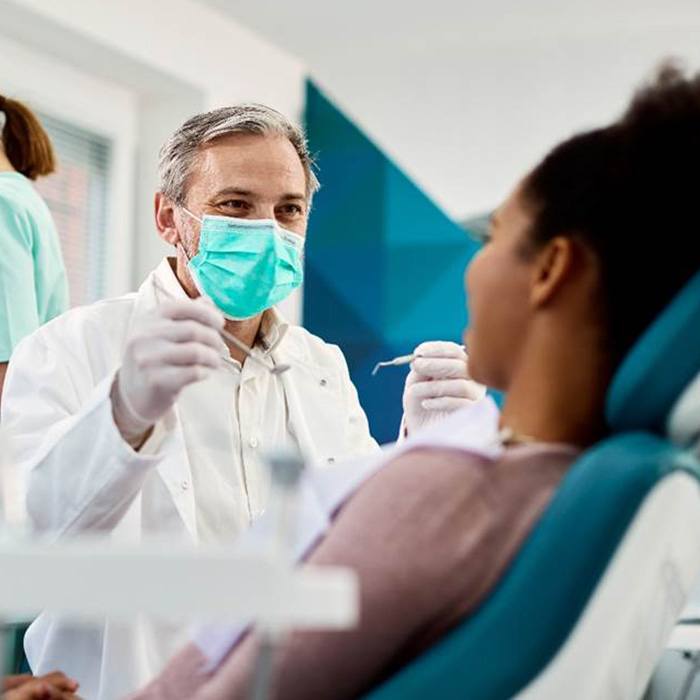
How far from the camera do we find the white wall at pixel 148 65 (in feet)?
12.9

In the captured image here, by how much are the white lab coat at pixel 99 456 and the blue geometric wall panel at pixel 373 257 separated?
2191 mm

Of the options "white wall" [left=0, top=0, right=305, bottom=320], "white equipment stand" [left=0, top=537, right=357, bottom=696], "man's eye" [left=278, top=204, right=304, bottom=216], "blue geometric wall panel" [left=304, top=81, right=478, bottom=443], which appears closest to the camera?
"white equipment stand" [left=0, top=537, right=357, bottom=696]

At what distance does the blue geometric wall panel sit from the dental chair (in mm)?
3374

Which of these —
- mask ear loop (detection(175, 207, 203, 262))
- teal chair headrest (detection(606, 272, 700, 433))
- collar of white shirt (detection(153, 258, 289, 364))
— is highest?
mask ear loop (detection(175, 207, 203, 262))

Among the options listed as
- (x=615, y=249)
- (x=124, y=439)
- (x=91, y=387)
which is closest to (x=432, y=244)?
(x=91, y=387)

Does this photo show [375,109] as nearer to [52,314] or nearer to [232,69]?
[232,69]

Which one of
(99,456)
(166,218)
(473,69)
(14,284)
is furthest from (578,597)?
(473,69)

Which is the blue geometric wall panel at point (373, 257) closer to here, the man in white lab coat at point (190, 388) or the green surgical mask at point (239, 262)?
the man in white lab coat at point (190, 388)

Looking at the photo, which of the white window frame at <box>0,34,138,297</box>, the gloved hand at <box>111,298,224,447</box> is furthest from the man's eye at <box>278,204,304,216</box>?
the white window frame at <box>0,34,138,297</box>

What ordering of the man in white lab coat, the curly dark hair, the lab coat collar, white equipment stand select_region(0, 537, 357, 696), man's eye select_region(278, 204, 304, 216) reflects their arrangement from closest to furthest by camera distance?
white equipment stand select_region(0, 537, 357, 696), the curly dark hair, the man in white lab coat, the lab coat collar, man's eye select_region(278, 204, 304, 216)

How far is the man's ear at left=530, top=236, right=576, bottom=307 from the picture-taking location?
1.23 metres

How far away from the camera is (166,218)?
8.04 ft

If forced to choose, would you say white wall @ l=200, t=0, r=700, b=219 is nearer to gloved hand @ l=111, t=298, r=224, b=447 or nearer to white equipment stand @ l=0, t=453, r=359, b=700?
gloved hand @ l=111, t=298, r=224, b=447

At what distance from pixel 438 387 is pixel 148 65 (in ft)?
7.73
